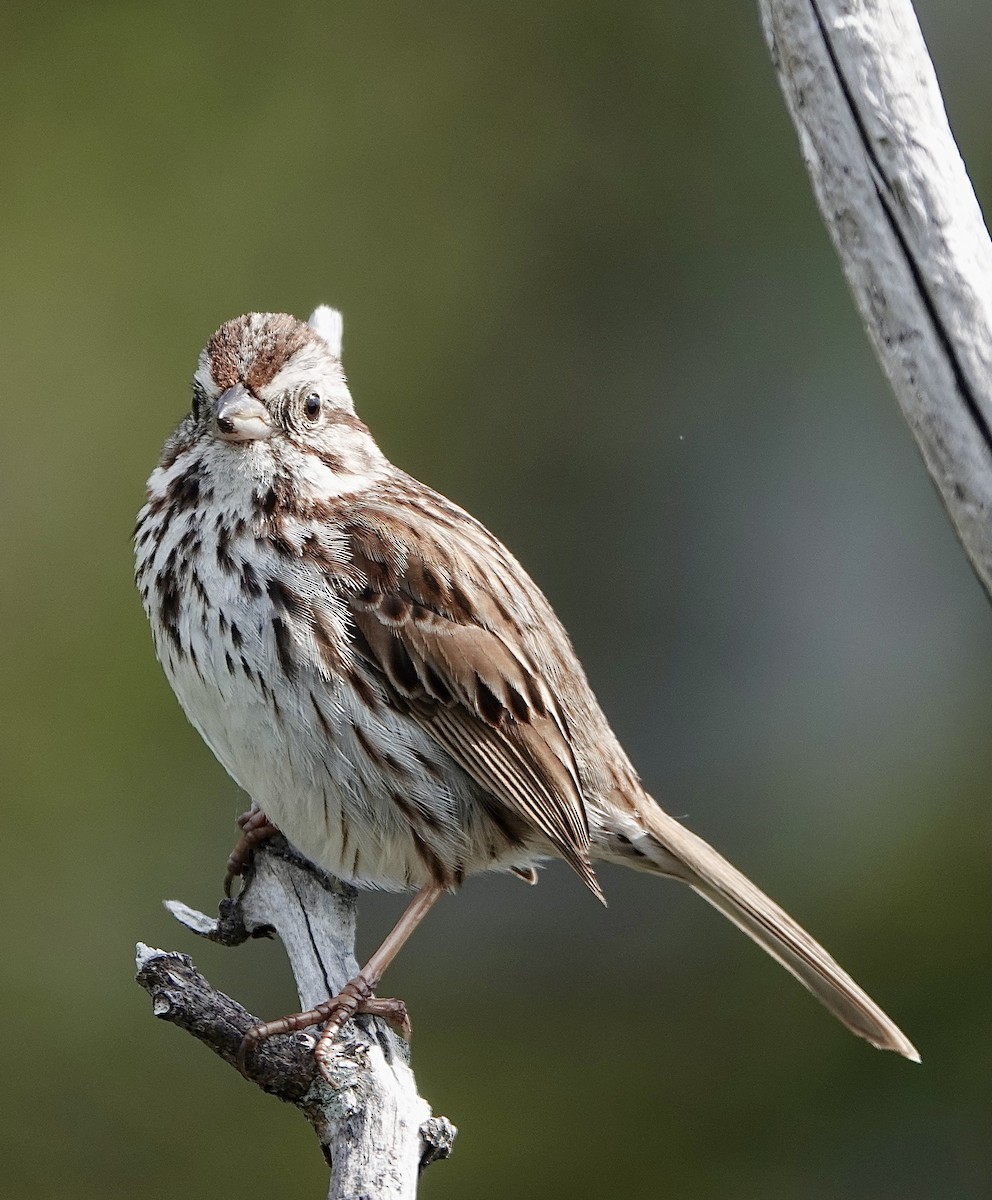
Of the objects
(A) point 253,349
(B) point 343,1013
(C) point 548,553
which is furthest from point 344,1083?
(C) point 548,553

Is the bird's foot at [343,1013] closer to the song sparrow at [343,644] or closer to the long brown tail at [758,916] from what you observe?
the song sparrow at [343,644]

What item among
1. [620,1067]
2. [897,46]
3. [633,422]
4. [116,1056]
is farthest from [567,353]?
[897,46]

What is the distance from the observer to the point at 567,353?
633 centimetres

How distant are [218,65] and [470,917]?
3.14 metres

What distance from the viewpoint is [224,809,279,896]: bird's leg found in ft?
11.7

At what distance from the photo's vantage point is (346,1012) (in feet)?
9.95

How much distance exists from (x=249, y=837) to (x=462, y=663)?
0.63 meters

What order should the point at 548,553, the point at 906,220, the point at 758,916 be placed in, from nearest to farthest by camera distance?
the point at 906,220
the point at 758,916
the point at 548,553

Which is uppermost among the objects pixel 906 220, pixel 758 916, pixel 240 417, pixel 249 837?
pixel 906 220

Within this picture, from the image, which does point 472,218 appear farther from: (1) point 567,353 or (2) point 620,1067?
(2) point 620,1067

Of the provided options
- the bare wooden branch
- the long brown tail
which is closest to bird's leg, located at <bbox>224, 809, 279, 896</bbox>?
the long brown tail

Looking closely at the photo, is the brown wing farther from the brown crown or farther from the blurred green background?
the blurred green background

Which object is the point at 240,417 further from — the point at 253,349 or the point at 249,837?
the point at 249,837

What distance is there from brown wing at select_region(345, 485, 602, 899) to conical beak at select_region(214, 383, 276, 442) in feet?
0.83
